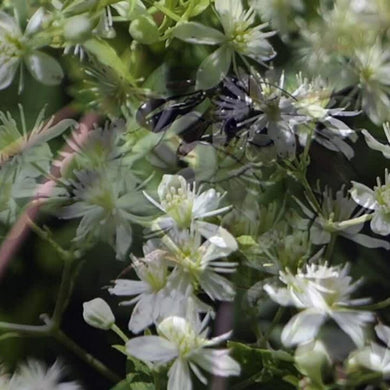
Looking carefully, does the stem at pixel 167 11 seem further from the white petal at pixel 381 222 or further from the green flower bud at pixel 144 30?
the white petal at pixel 381 222

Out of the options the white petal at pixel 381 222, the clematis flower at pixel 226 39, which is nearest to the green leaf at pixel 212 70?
the clematis flower at pixel 226 39

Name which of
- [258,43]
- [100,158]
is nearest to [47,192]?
[100,158]

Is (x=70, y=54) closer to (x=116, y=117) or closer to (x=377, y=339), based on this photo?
(x=116, y=117)

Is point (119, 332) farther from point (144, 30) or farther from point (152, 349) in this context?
point (144, 30)

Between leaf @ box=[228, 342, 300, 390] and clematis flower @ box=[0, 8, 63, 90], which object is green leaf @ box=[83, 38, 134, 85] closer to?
clematis flower @ box=[0, 8, 63, 90]

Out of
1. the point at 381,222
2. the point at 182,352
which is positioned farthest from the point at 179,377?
the point at 381,222

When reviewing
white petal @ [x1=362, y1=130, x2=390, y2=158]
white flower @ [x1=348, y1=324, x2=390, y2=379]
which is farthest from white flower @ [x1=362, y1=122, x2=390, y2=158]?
white flower @ [x1=348, y1=324, x2=390, y2=379]
